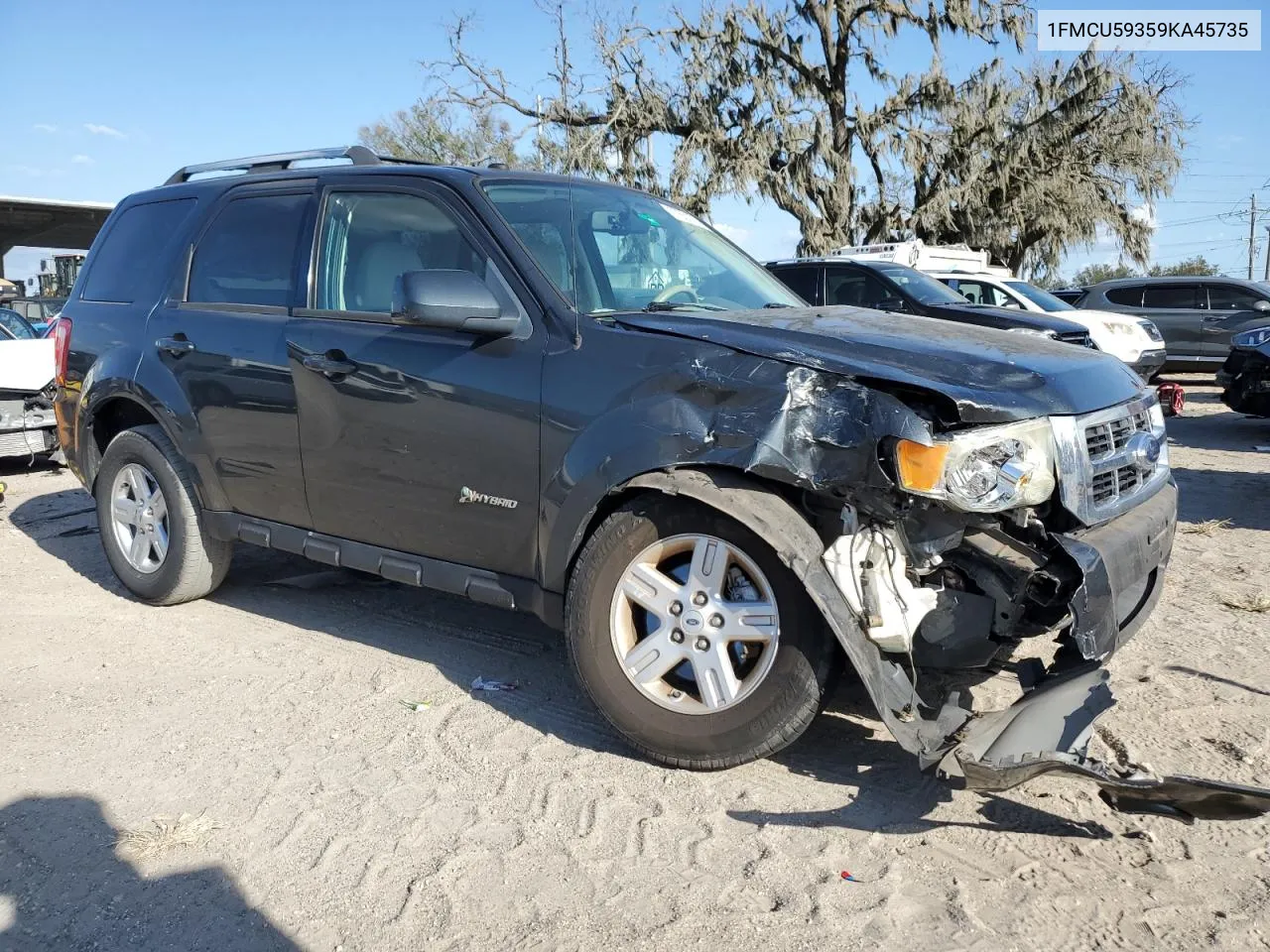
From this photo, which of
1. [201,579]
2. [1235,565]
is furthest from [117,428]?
[1235,565]

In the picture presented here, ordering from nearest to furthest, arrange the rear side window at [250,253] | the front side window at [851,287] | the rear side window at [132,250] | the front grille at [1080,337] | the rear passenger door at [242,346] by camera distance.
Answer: the rear passenger door at [242,346] < the rear side window at [250,253] < the rear side window at [132,250] < the front side window at [851,287] < the front grille at [1080,337]

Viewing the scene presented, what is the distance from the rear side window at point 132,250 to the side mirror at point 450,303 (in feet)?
7.22

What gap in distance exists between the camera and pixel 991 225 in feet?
85.1

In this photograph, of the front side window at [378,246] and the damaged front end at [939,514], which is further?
the front side window at [378,246]

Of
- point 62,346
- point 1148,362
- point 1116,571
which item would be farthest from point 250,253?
point 1148,362

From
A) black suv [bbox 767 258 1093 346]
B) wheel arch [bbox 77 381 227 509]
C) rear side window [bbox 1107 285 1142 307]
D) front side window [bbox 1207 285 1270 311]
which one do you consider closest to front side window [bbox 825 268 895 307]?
black suv [bbox 767 258 1093 346]

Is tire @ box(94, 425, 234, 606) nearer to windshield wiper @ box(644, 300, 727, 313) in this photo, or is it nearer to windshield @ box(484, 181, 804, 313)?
windshield @ box(484, 181, 804, 313)

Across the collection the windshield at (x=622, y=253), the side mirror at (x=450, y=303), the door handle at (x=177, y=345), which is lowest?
the door handle at (x=177, y=345)

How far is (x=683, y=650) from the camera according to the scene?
3.31m

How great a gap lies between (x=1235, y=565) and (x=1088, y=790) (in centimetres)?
335

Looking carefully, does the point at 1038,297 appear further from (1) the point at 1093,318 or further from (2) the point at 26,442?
(2) the point at 26,442

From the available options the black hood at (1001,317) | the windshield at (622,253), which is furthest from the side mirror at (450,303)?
the black hood at (1001,317)

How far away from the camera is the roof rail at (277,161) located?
15.3ft

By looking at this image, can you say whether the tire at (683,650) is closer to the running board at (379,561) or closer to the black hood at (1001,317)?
the running board at (379,561)
